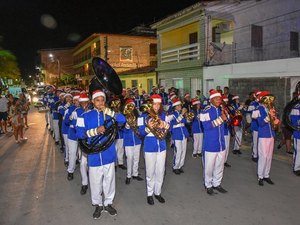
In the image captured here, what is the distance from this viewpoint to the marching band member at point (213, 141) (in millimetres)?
5629

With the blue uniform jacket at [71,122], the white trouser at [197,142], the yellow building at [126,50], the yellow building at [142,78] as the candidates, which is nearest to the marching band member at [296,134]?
the white trouser at [197,142]

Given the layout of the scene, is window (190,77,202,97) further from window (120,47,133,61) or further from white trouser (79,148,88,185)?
window (120,47,133,61)

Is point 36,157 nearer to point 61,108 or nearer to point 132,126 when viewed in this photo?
point 61,108

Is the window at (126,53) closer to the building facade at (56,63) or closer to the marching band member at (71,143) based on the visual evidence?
the building facade at (56,63)

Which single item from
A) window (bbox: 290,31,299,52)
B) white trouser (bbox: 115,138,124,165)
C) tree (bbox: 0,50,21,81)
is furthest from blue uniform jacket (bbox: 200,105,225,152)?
tree (bbox: 0,50,21,81)

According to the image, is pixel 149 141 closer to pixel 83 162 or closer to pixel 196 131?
pixel 83 162

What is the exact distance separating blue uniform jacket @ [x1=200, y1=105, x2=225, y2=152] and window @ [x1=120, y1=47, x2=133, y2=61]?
31.7m

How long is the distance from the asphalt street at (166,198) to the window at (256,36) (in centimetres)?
1075

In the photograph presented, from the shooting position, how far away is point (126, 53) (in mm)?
36344

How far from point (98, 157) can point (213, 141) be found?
7.57ft

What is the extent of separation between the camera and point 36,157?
9125mm

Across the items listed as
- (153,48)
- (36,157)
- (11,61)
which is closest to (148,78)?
(153,48)

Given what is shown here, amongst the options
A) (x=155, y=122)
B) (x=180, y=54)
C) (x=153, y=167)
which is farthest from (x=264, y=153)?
(x=180, y=54)

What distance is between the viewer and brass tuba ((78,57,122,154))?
15.3 feet
